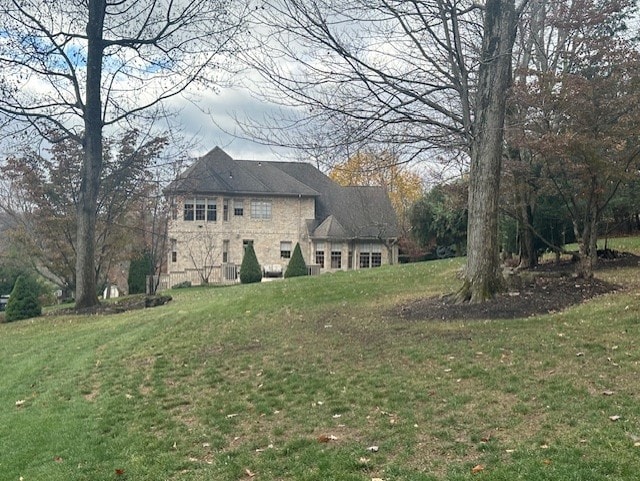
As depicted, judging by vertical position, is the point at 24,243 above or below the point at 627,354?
above

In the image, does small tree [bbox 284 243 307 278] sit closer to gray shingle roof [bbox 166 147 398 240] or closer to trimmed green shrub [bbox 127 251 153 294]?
trimmed green shrub [bbox 127 251 153 294]

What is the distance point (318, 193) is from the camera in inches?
1523

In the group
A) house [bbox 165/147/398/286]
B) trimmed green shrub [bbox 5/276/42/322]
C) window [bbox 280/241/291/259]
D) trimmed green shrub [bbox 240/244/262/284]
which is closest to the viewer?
trimmed green shrub [bbox 5/276/42/322]

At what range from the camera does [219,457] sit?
5.05 m

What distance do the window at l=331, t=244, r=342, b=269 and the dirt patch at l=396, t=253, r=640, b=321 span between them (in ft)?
83.2

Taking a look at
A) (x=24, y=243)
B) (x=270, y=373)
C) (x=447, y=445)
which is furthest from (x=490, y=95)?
(x=24, y=243)

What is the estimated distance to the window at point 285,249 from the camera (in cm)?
3800

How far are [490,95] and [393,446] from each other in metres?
7.34

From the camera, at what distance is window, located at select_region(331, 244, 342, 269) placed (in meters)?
37.5

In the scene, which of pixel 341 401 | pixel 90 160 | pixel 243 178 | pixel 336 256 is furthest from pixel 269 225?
pixel 341 401

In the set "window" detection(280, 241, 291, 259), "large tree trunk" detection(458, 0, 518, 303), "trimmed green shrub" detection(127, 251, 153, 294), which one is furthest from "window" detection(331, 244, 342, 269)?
"large tree trunk" detection(458, 0, 518, 303)

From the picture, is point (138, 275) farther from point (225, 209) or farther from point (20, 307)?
point (225, 209)

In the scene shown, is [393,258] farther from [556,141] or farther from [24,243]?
[556,141]

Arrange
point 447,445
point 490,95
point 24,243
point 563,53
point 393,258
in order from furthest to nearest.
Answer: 1. point 393,258
2. point 24,243
3. point 563,53
4. point 490,95
5. point 447,445
